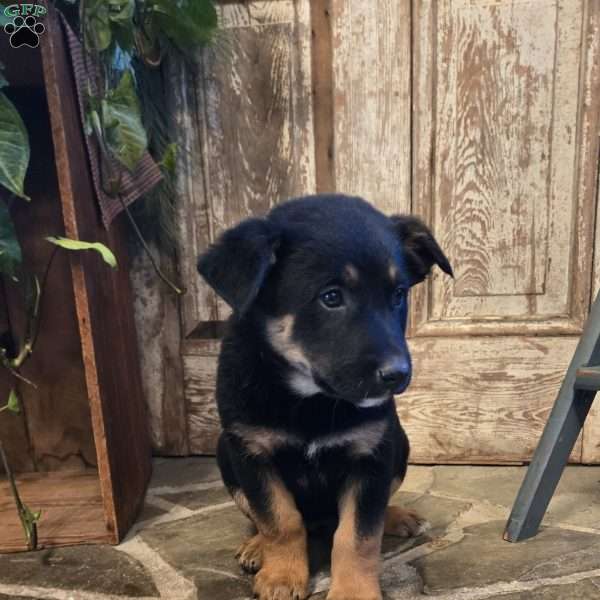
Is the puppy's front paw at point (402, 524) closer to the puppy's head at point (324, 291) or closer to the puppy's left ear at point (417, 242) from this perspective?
the puppy's head at point (324, 291)

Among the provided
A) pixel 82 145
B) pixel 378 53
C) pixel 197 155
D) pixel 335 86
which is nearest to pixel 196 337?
pixel 197 155

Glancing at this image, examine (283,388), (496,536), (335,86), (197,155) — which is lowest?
(496,536)

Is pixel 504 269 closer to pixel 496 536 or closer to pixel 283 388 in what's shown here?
pixel 496 536

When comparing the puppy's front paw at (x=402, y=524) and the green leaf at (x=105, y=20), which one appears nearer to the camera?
the green leaf at (x=105, y=20)

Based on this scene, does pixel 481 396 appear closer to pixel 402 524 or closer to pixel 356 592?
pixel 402 524

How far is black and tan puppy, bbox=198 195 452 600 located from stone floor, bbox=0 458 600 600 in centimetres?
18

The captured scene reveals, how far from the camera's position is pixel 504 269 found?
240cm

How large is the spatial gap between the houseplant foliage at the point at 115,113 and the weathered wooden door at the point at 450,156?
0.15 meters

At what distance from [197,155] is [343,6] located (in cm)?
79

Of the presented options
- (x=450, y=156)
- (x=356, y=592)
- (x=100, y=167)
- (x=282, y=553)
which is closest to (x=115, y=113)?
(x=100, y=167)

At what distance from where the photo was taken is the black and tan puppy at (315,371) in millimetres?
1489

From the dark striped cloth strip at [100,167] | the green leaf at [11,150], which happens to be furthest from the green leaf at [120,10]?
the green leaf at [11,150]

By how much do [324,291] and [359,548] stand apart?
690mm

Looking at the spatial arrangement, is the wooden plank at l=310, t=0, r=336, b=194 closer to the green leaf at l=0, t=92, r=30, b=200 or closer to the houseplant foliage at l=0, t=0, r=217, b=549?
the houseplant foliage at l=0, t=0, r=217, b=549
